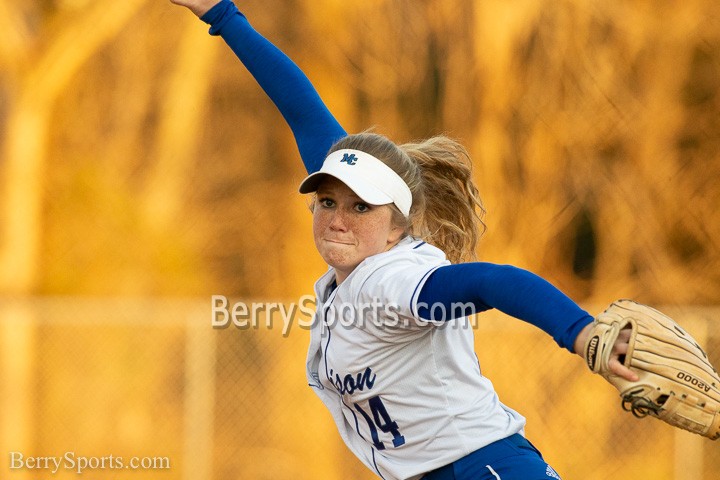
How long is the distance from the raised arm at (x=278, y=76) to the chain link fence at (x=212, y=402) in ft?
11.3

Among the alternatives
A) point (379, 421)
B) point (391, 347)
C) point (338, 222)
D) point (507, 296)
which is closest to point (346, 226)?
point (338, 222)

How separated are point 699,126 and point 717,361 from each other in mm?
2756

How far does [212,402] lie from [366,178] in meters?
4.05

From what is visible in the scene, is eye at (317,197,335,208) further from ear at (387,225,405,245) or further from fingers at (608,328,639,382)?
fingers at (608,328,639,382)

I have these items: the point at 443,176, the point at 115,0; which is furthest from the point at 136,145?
the point at 443,176

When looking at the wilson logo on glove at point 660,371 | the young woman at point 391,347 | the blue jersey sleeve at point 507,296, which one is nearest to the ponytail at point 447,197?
the young woman at point 391,347

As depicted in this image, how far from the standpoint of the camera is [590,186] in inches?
304

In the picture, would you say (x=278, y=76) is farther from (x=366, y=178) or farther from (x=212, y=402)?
(x=212, y=402)

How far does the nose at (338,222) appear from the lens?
2.22 meters

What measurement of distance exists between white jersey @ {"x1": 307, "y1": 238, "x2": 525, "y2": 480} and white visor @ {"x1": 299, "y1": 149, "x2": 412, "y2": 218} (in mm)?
113

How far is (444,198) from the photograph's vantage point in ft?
8.64

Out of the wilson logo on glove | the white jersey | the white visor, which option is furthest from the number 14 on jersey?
the wilson logo on glove

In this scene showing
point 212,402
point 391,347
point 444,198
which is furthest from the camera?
point 212,402

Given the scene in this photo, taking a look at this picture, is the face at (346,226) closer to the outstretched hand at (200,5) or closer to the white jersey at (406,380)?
the white jersey at (406,380)
